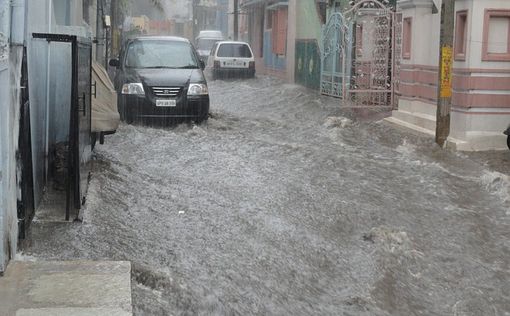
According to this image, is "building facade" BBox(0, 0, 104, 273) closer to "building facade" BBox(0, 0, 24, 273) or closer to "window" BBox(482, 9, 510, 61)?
"building facade" BBox(0, 0, 24, 273)

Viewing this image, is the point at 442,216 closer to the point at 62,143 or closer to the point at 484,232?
the point at 484,232

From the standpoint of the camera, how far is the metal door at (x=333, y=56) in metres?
18.6

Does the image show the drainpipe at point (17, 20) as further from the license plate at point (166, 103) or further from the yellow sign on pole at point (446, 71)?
the license plate at point (166, 103)

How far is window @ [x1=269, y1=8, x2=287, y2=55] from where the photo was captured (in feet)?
96.5

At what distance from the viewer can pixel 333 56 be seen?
1938 cm

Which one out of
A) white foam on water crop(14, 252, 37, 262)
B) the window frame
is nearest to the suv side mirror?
the window frame

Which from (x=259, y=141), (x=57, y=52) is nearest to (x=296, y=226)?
(x=57, y=52)

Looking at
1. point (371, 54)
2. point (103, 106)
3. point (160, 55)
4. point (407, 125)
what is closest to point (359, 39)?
point (371, 54)

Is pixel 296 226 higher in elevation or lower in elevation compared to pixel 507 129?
lower

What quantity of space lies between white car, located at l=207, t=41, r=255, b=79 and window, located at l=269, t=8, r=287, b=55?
1.37 metres

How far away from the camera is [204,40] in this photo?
130 ft

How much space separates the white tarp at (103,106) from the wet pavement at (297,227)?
60 cm

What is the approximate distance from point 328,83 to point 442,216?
1253cm

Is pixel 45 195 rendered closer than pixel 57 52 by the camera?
Yes
